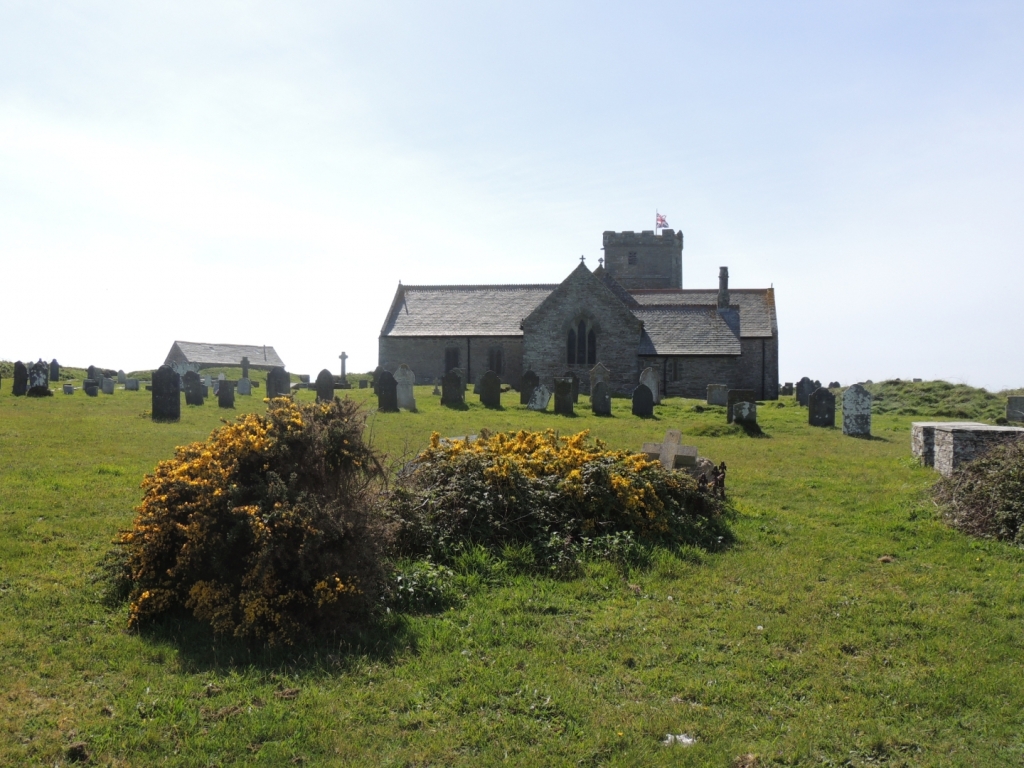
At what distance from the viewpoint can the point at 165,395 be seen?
743 inches

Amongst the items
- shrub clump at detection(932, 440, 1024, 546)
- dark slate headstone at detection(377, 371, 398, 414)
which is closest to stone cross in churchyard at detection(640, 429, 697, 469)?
shrub clump at detection(932, 440, 1024, 546)

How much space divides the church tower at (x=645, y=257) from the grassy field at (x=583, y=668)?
5063 centimetres

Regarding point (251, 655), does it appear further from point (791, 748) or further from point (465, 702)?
point (791, 748)

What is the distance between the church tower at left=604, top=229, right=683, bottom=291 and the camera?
57688 millimetres

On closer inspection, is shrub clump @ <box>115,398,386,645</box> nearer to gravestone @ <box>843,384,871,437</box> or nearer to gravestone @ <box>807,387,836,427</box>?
gravestone @ <box>843,384,871,437</box>

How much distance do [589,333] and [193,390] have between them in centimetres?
1859

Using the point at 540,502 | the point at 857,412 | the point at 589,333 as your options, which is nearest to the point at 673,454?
the point at 540,502

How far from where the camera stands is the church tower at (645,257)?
57.7 metres

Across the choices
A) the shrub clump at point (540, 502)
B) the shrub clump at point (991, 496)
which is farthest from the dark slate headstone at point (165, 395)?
the shrub clump at point (991, 496)

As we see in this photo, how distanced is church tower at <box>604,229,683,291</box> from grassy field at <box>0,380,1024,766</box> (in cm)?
5063

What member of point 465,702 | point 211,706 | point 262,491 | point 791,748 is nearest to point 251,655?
point 211,706

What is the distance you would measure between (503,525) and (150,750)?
392 cm

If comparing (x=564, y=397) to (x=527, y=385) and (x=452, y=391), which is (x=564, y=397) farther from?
(x=527, y=385)

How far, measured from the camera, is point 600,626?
5.86 metres
